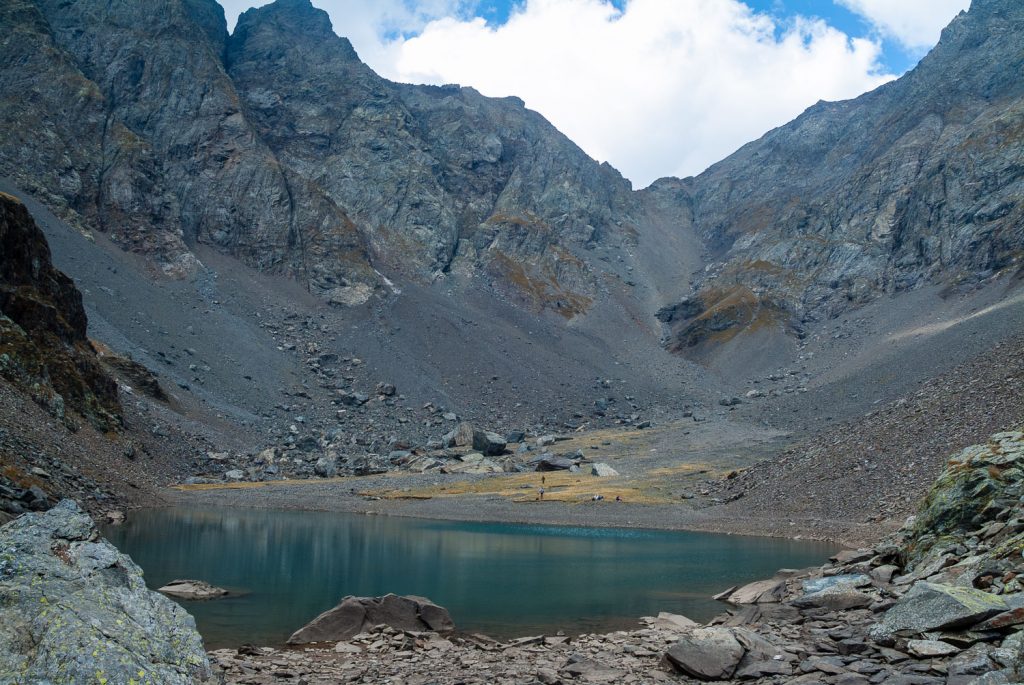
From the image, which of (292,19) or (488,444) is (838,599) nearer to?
(488,444)

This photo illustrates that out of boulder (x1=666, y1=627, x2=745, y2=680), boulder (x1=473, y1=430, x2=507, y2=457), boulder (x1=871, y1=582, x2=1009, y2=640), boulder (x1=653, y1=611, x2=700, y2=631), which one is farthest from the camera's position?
boulder (x1=473, y1=430, x2=507, y2=457)

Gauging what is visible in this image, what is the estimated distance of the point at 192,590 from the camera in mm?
25797

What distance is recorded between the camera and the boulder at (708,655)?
1458 centimetres

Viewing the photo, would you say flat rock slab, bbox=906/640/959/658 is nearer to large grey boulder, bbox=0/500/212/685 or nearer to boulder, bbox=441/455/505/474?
large grey boulder, bbox=0/500/212/685

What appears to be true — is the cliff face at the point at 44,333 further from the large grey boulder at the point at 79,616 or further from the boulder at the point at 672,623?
the boulder at the point at 672,623

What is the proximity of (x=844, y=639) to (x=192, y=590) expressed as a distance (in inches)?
846

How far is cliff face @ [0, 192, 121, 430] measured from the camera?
5466 cm

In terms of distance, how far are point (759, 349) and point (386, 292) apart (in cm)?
8226

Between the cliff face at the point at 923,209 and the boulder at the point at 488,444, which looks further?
the cliff face at the point at 923,209

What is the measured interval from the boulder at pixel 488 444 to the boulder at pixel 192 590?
69665mm

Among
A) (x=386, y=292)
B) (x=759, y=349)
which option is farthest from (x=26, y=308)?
(x=759, y=349)

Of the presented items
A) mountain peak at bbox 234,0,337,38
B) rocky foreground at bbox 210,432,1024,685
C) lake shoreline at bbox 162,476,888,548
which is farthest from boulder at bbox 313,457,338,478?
mountain peak at bbox 234,0,337,38

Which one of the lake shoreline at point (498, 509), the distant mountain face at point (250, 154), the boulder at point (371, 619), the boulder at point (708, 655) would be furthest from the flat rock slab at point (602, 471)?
the distant mountain face at point (250, 154)

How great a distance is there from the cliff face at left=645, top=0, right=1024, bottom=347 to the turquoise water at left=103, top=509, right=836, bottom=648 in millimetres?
114395
